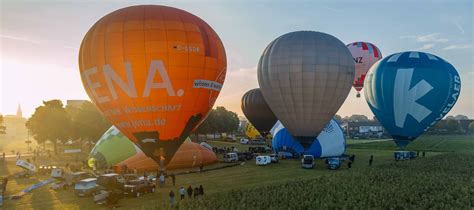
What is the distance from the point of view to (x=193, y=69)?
23.0 metres

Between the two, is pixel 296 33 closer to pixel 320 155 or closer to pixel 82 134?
pixel 320 155

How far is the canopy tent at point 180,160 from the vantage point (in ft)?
105

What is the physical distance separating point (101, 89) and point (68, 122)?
116 ft

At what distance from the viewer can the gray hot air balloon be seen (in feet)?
116

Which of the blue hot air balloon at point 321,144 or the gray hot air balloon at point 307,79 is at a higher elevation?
the gray hot air balloon at point 307,79

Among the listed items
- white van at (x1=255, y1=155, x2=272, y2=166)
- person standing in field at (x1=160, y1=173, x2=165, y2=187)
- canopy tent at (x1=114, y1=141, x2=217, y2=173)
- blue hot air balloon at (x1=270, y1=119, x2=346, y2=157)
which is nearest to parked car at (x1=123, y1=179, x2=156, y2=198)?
person standing in field at (x1=160, y1=173, x2=165, y2=187)

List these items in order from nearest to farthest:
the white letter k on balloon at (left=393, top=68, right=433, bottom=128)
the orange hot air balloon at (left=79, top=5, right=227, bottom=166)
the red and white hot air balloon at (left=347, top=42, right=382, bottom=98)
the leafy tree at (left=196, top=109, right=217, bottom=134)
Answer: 1. the orange hot air balloon at (left=79, top=5, right=227, bottom=166)
2. the white letter k on balloon at (left=393, top=68, right=433, bottom=128)
3. the red and white hot air balloon at (left=347, top=42, right=382, bottom=98)
4. the leafy tree at (left=196, top=109, right=217, bottom=134)

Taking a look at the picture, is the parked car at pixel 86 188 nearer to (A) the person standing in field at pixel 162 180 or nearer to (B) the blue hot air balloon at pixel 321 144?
(A) the person standing in field at pixel 162 180

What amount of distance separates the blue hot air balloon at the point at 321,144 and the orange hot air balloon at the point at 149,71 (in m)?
20.5

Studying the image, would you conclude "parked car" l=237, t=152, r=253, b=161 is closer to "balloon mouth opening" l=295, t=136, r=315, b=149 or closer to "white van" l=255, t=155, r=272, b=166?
"white van" l=255, t=155, r=272, b=166

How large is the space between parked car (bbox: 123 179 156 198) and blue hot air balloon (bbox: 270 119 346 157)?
20.5 m

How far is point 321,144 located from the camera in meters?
41.0

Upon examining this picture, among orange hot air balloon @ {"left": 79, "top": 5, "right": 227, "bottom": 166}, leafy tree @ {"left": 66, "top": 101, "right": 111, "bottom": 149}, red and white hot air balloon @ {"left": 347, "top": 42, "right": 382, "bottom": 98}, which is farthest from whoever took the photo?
red and white hot air balloon @ {"left": 347, "top": 42, "right": 382, "bottom": 98}

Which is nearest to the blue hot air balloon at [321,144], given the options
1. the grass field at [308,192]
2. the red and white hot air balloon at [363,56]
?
the grass field at [308,192]
